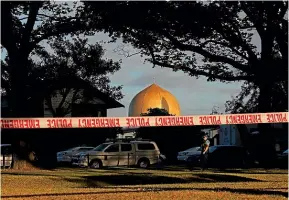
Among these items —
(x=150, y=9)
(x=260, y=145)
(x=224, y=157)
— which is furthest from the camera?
(x=224, y=157)

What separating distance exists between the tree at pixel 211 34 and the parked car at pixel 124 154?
30.0 ft

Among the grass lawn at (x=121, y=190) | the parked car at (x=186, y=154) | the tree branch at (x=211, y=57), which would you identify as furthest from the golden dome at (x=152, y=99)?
the grass lawn at (x=121, y=190)

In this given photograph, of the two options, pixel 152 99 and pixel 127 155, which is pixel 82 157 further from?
pixel 152 99

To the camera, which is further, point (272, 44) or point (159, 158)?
point (159, 158)

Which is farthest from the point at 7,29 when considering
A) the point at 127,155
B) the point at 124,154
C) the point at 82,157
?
the point at 127,155

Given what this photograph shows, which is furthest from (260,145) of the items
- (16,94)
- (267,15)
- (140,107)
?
(140,107)

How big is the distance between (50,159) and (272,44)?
32.2 feet

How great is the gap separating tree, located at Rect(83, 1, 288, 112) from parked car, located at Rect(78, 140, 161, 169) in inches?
359

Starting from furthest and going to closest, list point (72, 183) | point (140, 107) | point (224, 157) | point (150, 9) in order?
point (140, 107), point (224, 157), point (150, 9), point (72, 183)

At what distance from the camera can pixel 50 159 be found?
24.4 metres

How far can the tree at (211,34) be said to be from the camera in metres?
20.0

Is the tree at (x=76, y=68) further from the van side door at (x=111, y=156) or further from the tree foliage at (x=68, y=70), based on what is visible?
the van side door at (x=111, y=156)

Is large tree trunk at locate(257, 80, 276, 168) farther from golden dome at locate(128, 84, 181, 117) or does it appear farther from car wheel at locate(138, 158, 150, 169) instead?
golden dome at locate(128, 84, 181, 117)

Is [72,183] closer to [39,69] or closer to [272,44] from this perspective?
[39,69]
